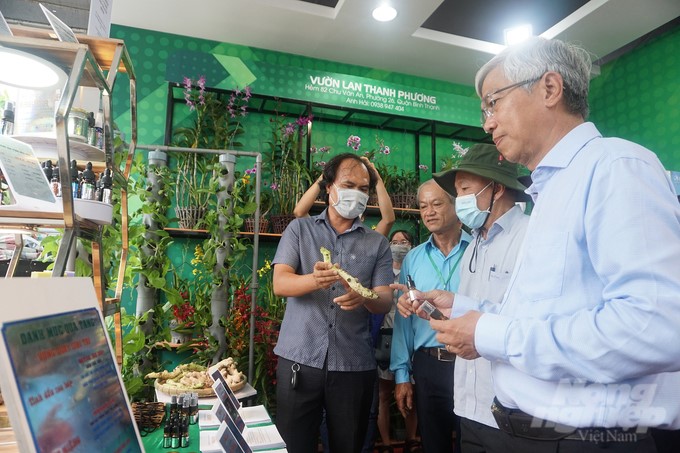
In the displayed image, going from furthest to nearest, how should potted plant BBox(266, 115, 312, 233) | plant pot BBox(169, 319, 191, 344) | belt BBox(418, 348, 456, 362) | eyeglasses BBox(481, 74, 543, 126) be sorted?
potted plant BBox(266, 115, 312, 233)
plant pot BBox(169, 319, 191, 344)
belt BBox(418, 348, 456, 362)
eyeglasses BBox(481, 74, 543, 126)

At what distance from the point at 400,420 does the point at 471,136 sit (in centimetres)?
341

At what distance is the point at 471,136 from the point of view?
211 inches

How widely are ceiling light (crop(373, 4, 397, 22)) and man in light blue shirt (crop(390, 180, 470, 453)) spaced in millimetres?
2099

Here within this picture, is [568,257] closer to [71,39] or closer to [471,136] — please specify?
[71,39]

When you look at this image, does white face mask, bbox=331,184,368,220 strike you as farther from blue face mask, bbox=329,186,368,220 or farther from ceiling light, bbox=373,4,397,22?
ceiling light, bbox=373,4,397,22

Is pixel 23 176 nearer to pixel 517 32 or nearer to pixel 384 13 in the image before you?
pixel 384 13

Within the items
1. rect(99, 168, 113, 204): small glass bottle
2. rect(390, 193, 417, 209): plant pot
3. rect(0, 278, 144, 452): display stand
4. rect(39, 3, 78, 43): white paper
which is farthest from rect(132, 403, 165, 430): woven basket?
rect(390, 193, 417, 209): plant pot

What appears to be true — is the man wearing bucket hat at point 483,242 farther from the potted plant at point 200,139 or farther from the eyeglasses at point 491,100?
the potted plant at point 200,139

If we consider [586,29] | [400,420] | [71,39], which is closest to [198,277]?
[400,420]

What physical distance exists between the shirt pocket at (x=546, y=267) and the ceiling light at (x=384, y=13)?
352 centimetres

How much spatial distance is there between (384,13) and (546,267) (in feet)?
12.0

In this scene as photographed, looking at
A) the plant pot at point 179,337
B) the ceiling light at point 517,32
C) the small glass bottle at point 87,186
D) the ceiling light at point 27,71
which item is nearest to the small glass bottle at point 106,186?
the small glass bottle at point 87,186

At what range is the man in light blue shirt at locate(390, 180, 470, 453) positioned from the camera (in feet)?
7.59

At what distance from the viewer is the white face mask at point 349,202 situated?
235cm
